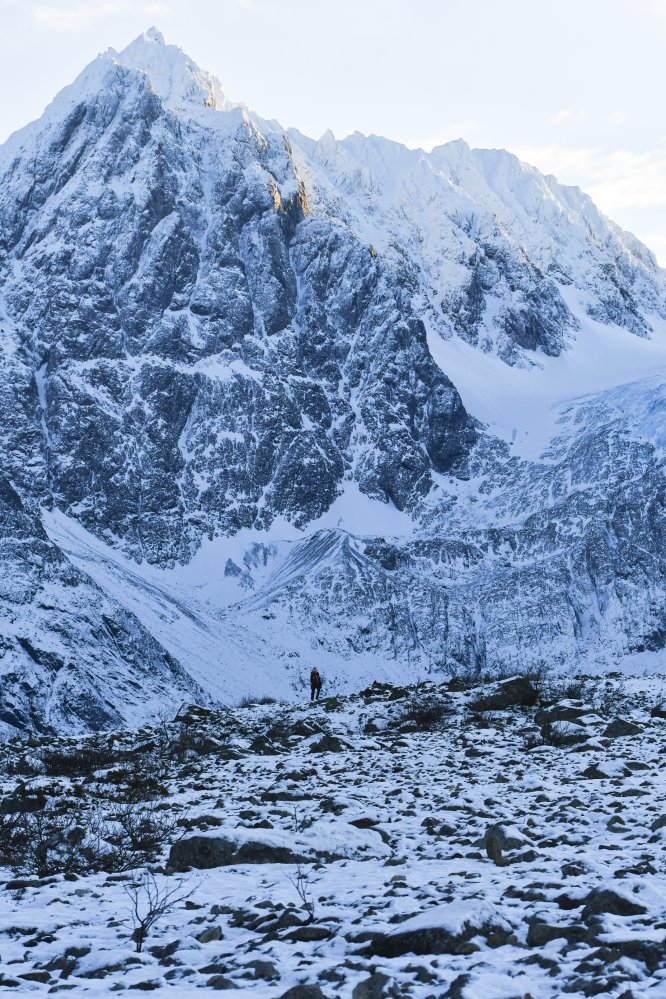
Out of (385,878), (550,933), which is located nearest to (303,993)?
(550,933)

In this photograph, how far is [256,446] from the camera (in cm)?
15300

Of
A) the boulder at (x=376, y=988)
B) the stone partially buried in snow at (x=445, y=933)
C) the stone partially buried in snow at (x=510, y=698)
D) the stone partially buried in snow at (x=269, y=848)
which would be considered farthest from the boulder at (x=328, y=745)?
the boulder at (x=376, y=988)

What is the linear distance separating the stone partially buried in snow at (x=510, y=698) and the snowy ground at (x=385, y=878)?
4459 mm

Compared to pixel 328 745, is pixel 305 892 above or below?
above

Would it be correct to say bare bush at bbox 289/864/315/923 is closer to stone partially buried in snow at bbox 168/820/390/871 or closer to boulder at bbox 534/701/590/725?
stone partially buried in snow at bbox 168/820/390/871

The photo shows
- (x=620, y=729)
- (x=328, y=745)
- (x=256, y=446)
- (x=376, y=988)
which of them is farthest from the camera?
(x=256, y=446)

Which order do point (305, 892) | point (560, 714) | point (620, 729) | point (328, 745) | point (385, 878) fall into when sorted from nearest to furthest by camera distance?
point (305, 892) → point (385, 878) → point (620, 729) → point (328, 745) → point (560, 714)

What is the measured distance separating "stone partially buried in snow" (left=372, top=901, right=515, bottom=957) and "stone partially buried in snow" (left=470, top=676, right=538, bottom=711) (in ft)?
61.0

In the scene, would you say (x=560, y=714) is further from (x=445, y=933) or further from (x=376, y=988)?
(x=376, y=988)

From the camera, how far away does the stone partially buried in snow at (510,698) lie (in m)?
27.0

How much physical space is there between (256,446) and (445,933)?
14583 centimetres

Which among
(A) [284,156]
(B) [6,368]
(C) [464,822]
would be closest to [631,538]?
(B) [6,368]

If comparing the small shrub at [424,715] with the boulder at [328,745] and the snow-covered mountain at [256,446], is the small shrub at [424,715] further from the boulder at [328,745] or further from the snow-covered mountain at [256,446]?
the snow-covered mountain at [256,446]

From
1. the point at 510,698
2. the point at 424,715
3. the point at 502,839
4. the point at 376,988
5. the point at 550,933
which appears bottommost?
the point at 510,698
